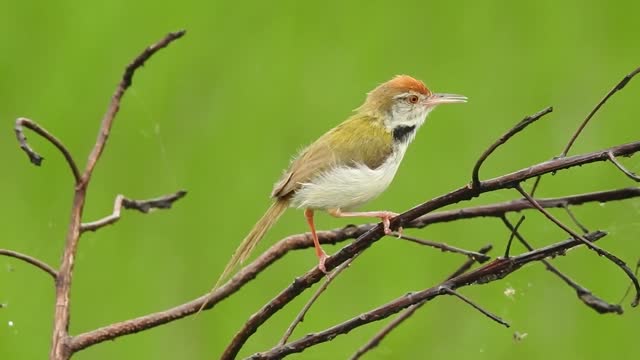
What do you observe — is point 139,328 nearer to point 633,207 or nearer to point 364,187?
point 364,187

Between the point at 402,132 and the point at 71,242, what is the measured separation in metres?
1.06

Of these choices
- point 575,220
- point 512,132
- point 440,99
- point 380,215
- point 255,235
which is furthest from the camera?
point 440,99

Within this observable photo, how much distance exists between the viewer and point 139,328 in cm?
157

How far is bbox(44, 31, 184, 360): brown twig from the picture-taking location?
1533mm

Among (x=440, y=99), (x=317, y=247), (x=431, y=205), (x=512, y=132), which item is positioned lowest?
(x=317, y=247)

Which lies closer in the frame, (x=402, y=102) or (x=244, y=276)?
(x=244, y=276)

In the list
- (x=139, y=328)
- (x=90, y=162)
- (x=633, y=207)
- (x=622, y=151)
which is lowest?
(x=139, y=328)

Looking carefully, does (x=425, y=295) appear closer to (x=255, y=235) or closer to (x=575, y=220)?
(x=575, y=220)

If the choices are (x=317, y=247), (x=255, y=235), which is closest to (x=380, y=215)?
(x=317, y=247)

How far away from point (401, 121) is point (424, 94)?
13 cm

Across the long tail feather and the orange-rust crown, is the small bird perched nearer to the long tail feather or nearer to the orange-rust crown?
the long tail feather

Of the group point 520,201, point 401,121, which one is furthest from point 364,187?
point 520,201

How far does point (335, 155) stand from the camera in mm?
2158

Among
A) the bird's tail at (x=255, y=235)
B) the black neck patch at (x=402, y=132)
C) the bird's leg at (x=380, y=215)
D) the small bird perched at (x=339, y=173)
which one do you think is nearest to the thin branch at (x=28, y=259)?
the bird's tail at (x=255, y=235)
